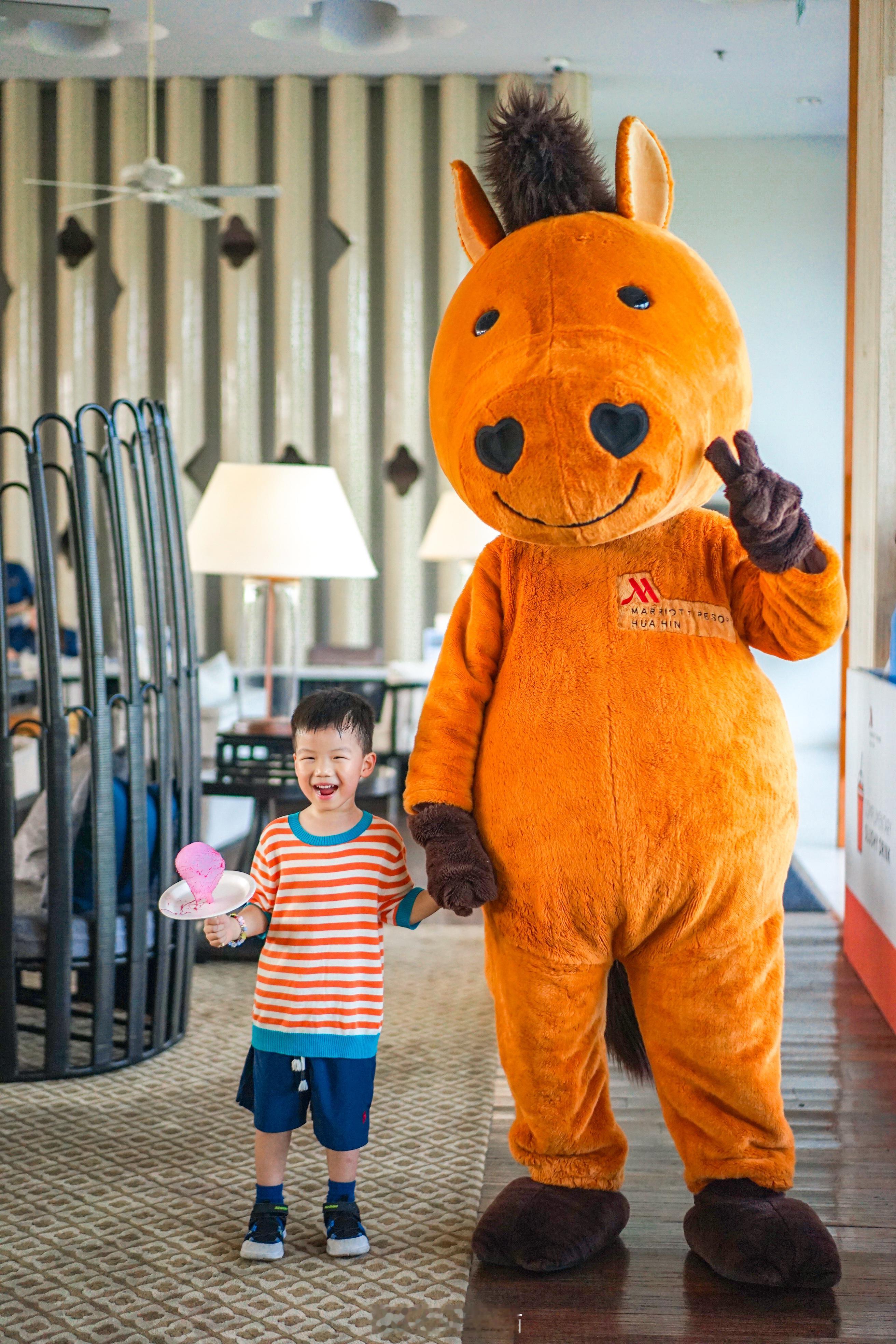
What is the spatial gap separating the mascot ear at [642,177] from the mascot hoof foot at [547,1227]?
1250mm

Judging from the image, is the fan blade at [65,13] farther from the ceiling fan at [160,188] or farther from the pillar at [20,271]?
the pillar at [20,271]

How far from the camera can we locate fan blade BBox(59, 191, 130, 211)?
16.1 feet

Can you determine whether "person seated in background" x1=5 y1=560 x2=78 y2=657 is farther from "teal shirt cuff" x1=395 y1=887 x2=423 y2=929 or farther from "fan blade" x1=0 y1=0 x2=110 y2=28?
"teal shirt cuff" x1=395 y1=887 x2=423 y2=929

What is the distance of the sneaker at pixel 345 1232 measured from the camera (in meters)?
1.60

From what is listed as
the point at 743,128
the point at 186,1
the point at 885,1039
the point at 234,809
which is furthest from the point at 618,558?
the point at 743,128

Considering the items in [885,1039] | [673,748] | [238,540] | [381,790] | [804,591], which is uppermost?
[238,540]

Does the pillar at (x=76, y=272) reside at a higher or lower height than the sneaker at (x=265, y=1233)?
higher

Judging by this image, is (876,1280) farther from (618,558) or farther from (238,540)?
(238,540)

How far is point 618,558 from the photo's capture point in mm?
1544

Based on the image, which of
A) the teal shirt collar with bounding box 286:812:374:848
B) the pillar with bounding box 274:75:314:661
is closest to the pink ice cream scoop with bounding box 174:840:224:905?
the teal shirt collar with bounding box 286:812:374:848

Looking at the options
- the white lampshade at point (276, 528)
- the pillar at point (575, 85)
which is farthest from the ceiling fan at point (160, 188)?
the white lampshade at point (276, 528)

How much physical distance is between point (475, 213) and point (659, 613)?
579 mm

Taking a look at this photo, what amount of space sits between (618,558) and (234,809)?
10.8 feet

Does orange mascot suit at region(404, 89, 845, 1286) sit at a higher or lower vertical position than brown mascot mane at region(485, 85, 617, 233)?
lower
